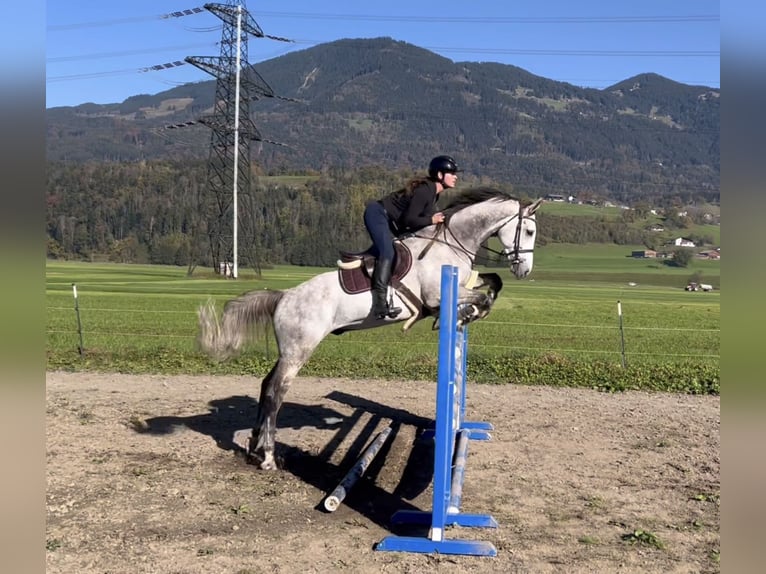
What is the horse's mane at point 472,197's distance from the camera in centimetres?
619

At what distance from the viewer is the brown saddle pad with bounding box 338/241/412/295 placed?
5.79m

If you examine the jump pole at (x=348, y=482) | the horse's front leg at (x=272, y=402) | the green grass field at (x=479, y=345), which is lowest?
the green grass field at (x=479, y=345)

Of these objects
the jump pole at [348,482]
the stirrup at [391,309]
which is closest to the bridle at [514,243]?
the stirrup at [391,309]

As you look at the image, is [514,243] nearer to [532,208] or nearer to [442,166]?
[532,208]

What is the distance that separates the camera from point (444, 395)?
434 centimetres

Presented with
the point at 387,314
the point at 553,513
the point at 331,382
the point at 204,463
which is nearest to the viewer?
the point at 553,513

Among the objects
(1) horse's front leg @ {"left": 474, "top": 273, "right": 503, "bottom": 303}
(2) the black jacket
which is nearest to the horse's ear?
(1) horse's front leg @ {"left": 474, "top": 273, "right": 503, "bottom": 303}

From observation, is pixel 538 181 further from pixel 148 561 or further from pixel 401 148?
pixel 148 561

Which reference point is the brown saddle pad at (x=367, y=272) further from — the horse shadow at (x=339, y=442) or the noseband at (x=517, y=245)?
the horse shadow at (x=339, y=442)

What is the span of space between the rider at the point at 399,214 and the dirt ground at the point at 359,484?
1.75m

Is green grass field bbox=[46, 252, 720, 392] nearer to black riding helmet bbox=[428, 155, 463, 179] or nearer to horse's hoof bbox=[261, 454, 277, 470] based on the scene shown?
horse's hoof bbox=[261, 454, 277, 470]

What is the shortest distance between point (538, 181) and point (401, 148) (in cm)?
5539
